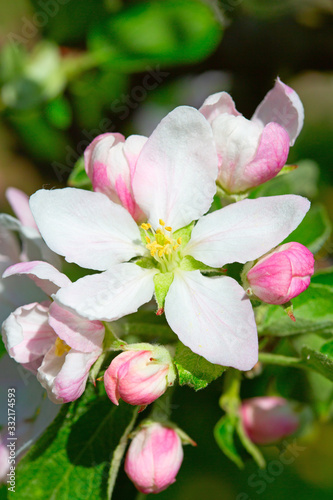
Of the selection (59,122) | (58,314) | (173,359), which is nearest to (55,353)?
(58,314)

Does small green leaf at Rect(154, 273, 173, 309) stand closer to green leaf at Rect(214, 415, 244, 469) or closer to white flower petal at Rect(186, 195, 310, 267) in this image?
white flower petal at Rect(186, 195, 310, 267)

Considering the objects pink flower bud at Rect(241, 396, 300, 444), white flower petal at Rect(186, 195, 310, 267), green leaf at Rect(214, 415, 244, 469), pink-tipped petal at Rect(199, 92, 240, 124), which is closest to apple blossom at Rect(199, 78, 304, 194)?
pink-tipped petal at Rect(199, 92, 240, 124)

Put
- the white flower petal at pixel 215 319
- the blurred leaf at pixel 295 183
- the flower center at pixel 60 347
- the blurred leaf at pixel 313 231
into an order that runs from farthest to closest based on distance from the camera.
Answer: the blurred leaf at pixel 295 183, the blurred leaf at pixel 313 231, the flower center at pixel 60 347, the white flower petal at pixel 215 319

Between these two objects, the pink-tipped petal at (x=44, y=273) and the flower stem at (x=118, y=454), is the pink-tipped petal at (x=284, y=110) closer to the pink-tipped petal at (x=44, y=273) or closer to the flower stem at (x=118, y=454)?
the pink-tipped petal at (x=44, y=273)

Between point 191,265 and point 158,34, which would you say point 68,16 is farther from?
point 191,265

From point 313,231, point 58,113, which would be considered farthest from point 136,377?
point 58,113

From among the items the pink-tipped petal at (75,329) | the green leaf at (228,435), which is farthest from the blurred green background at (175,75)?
the pink-tipped petal at (75,329)

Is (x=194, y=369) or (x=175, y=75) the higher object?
(x=194, y=369)
